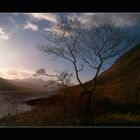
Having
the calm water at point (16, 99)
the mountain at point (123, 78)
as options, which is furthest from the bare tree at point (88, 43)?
the calm water at point (16, 99)

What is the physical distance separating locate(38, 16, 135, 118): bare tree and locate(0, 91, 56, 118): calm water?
19.5 inches

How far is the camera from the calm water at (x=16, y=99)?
4.25 metres

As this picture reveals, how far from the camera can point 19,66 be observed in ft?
14.1

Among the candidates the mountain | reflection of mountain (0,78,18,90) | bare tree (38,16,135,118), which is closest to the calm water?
reflection of mountain (0,78,18,90)

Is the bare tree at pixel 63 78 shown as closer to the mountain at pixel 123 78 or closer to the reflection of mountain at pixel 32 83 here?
the reflection of mountain at pixel 32 83

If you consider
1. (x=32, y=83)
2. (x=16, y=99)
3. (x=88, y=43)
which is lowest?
(x=16, y=99)

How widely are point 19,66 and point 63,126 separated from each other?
0.90 metres

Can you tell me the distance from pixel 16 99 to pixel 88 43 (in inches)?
43.3

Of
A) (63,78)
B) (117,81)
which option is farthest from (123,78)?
(63,78)

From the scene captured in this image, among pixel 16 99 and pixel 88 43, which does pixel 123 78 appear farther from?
pixel 16 99

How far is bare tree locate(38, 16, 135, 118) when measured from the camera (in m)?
4.27

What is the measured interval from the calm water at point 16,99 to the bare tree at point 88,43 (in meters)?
0.50

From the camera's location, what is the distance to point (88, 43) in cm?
432

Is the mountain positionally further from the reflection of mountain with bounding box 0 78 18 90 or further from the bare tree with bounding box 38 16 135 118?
the reflection of mountain with bounding box 0 78 18 90
